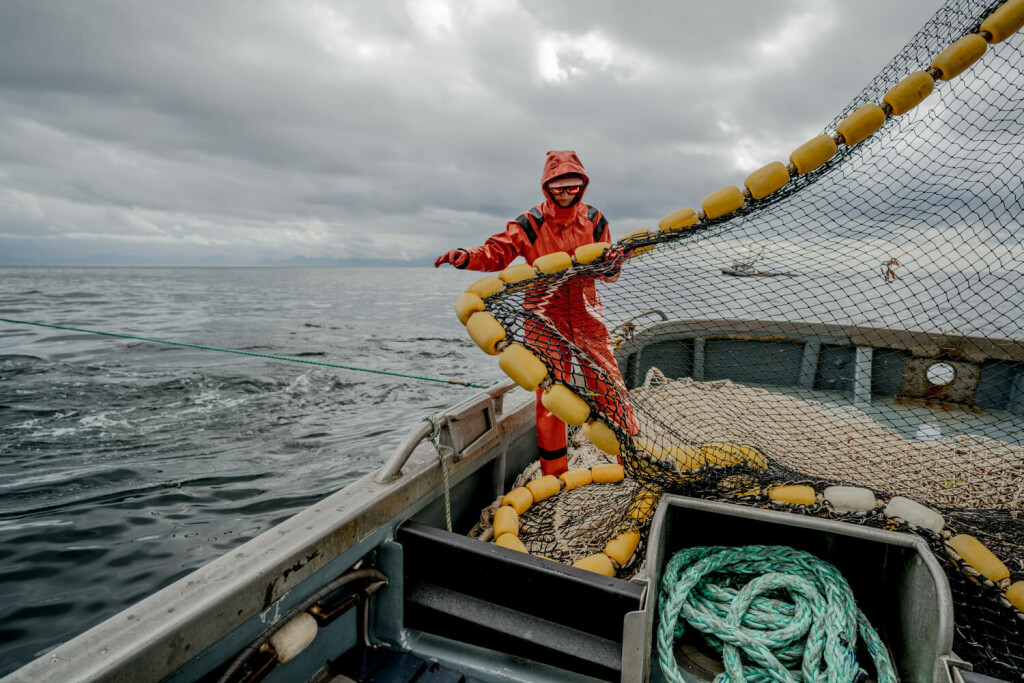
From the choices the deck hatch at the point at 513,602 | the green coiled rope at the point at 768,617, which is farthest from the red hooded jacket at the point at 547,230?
the green coiled rope at the point at 768,617

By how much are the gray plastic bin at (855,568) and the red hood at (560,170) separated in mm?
1764

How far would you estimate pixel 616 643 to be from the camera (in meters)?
1.76

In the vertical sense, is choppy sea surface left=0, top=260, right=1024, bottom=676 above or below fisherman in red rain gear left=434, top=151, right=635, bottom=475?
below

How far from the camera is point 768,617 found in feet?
6.04

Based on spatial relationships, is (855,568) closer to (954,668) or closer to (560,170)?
(954,668)

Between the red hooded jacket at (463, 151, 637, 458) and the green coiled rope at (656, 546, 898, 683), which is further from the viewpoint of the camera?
the red hooded jacket at (463, 151, 637, 458)

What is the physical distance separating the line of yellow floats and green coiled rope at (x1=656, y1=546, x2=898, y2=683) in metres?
0.24

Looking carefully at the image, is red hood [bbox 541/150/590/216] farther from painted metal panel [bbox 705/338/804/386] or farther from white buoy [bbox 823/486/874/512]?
painted metal panel [bbox 705/338/804/386]

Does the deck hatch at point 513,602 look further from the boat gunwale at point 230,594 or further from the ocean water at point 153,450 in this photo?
the ocean water at point 153,450

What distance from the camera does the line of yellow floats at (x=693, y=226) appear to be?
5.81 ft

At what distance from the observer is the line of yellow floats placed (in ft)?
5.81

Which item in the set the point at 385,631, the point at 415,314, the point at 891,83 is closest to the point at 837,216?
the point at 891,83

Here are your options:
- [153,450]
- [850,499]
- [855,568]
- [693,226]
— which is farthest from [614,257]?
[153,450]

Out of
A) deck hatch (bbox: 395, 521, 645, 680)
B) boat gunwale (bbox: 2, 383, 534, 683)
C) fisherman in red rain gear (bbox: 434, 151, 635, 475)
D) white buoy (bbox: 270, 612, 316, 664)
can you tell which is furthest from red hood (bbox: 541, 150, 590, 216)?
white buoy (bbox: 270, 612, 316, 664)
